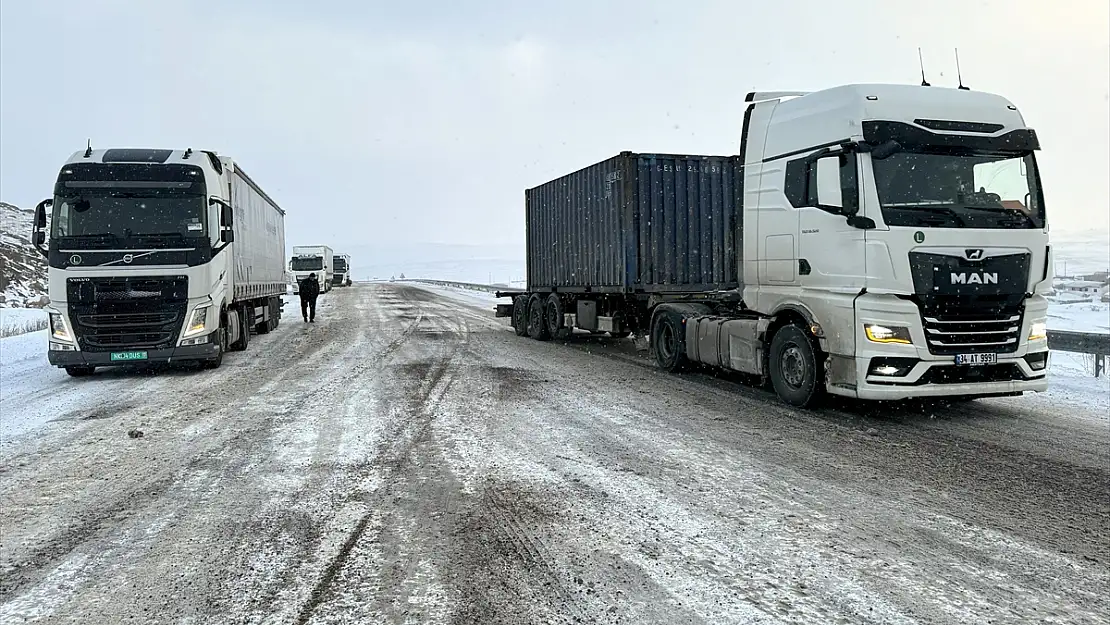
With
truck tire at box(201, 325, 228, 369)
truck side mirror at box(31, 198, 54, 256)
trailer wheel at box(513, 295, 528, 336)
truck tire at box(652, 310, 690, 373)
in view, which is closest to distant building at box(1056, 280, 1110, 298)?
trailer wheel at box(513, 295, 528, 336)

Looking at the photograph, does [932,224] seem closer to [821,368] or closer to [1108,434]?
[821,368]

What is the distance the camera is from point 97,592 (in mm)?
3328

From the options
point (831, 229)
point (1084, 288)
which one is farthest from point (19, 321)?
point (1084, 288)

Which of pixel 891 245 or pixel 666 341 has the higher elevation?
pixel 891 245

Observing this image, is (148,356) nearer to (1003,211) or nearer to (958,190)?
(958,190)

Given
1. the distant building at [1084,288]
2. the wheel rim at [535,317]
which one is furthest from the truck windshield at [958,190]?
the distant building at [1084,288]

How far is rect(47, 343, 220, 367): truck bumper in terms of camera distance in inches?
395

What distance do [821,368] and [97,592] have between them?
21.0 feet

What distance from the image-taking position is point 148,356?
10320 mm

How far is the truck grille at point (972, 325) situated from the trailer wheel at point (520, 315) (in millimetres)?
11471

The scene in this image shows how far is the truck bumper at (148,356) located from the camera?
1004 centimetres

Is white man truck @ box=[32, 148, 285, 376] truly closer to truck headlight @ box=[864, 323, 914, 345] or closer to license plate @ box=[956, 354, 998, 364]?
truck headlight @ box=[864, 323, 914, 345]

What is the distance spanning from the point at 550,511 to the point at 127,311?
28.0 ft

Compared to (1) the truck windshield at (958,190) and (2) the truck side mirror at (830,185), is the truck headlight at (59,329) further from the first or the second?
(1) the truck windshield at (958,190)
